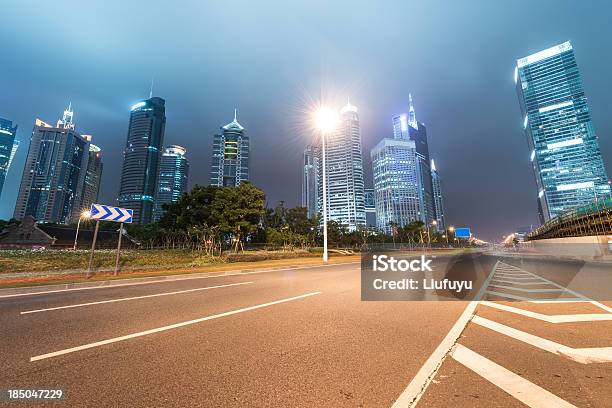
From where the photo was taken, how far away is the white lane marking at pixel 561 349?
337 cm

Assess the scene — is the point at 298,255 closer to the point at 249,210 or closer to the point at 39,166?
the point at 249,210

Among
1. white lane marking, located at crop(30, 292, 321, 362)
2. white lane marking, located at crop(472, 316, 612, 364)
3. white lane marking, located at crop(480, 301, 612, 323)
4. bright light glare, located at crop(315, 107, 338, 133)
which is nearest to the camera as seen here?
white lane marking, located at crop(472, 316, 612, 364)

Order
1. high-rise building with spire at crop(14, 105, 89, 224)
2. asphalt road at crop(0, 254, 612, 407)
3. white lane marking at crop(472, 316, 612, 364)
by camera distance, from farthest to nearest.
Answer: high-rise building with spire at crop(14, 105, 89, 224)
white lane marking at crop(472, 316, 612, 364)
asphalt road at crop(0, 254, 612, 407)

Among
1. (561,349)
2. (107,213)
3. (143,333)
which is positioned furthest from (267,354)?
(107,213)

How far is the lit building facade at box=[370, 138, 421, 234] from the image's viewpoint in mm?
189250

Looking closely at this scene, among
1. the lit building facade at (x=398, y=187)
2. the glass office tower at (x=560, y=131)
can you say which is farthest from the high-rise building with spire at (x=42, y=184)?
the glass office tower at (x=560, y=131)

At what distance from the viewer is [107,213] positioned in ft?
45.7

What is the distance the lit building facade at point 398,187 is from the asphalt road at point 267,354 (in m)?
188

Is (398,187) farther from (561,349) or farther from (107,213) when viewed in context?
(561,349)

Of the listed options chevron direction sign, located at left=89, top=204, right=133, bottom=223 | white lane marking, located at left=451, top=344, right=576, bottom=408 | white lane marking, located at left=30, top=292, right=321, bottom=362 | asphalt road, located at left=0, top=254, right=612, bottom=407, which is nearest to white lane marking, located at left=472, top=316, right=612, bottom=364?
asphalt road, located at left=0, top=254, right=612, bottom=407

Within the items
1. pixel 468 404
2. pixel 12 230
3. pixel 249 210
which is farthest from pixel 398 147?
pixel 468 404

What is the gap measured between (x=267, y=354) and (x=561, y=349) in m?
4.12

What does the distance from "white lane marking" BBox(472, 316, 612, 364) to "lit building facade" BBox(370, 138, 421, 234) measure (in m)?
188

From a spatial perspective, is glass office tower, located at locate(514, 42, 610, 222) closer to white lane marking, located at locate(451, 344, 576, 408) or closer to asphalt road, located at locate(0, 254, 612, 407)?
asphalt road, located at locate(0, 254, 612, 407)
